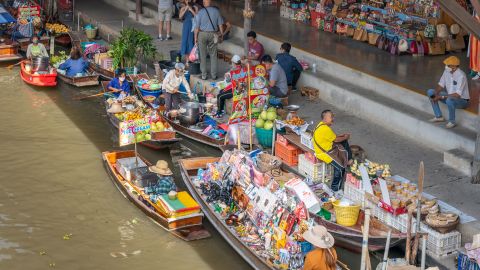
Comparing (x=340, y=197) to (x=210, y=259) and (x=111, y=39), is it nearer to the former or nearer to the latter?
(x=210, y=259)

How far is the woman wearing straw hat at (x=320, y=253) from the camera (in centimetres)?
947

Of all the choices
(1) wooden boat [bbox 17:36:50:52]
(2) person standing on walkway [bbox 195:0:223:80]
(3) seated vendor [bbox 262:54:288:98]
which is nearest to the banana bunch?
(1) wooden boat [bbox 17:36:50:52]

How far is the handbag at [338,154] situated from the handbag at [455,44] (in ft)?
19.4

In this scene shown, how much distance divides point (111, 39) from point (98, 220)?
10612 mm

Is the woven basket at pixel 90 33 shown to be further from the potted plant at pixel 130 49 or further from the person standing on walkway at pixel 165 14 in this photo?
the potted plant at pixel 130 49

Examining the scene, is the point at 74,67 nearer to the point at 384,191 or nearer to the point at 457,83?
the point at 457,83

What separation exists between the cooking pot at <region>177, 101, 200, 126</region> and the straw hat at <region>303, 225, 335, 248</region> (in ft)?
20.5

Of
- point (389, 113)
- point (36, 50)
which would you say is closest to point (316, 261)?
point (389, 113)

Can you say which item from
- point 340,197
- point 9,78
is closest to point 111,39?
point 9,78

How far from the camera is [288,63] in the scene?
53.5 feet

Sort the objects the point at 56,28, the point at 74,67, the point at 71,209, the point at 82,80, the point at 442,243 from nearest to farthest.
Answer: the point at 442,243 < the point at 71,209 < the point at 82,80 < the point at 74,67 < the point at 56,28

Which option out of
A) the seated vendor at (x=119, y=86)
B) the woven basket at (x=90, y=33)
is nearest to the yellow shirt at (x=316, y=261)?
the seated vendor at (x=119, y=86)

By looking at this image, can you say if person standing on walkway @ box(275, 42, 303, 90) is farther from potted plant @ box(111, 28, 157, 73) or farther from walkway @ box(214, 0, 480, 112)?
potted plant @ box(111, 28, 157, 73)

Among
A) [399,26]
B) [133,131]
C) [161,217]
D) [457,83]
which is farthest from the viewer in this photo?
[399,26]
